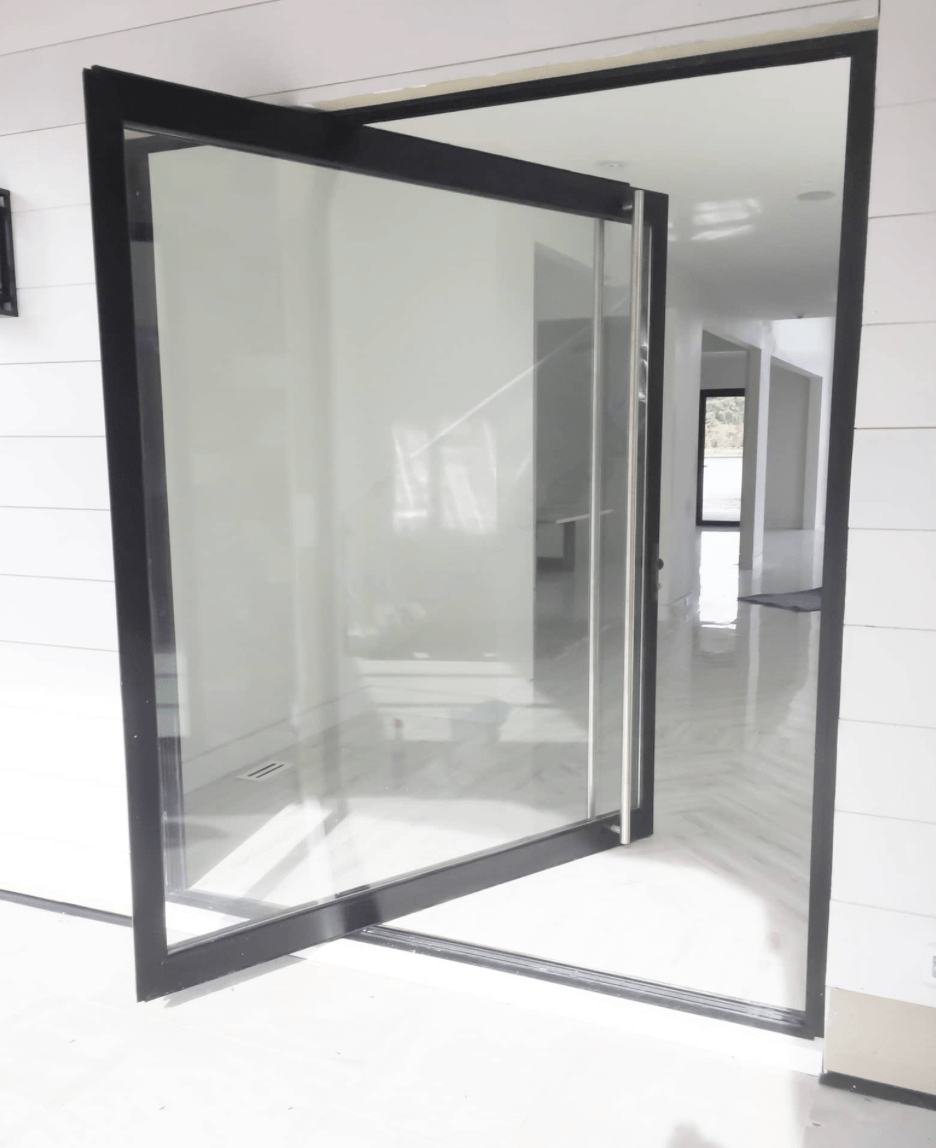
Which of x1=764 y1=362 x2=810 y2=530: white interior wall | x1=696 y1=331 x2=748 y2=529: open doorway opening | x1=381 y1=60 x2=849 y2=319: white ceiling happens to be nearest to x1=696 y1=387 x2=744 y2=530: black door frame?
x1=696 y1=331 x2=748 y2=529: open doorway opening

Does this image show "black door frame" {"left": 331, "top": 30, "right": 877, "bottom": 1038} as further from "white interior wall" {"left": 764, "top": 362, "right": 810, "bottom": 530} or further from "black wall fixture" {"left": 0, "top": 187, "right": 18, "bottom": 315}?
"white interior wall" {"left": 764, "top": 362, "right": 810, "bottom": 530}

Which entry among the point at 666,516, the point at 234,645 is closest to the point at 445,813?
the point at 234,645

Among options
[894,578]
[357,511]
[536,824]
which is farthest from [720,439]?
[894,578]

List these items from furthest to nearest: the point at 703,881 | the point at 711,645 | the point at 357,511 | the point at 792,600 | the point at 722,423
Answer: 1. the point at 722,423
2. the point at 792,600
3. the point at 711,645
4. the point at 357,511
5. the point at 703,881

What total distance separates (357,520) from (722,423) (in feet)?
43.7

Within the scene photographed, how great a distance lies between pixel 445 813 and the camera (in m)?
3.06

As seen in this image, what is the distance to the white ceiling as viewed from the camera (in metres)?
3.77

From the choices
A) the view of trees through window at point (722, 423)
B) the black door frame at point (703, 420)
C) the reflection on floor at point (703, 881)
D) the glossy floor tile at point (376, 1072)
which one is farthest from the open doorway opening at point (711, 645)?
the view of trees through window at point (722, 423)

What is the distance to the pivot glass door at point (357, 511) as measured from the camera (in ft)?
7.03

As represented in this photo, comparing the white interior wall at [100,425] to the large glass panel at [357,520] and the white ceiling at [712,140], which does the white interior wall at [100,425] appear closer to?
the large glass panel at [357,520]

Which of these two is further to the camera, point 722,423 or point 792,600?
point 722,423

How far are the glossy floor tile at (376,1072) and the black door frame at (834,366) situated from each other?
75 millimetres

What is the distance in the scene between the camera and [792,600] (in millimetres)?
7965

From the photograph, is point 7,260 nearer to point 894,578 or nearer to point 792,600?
point 894,578
